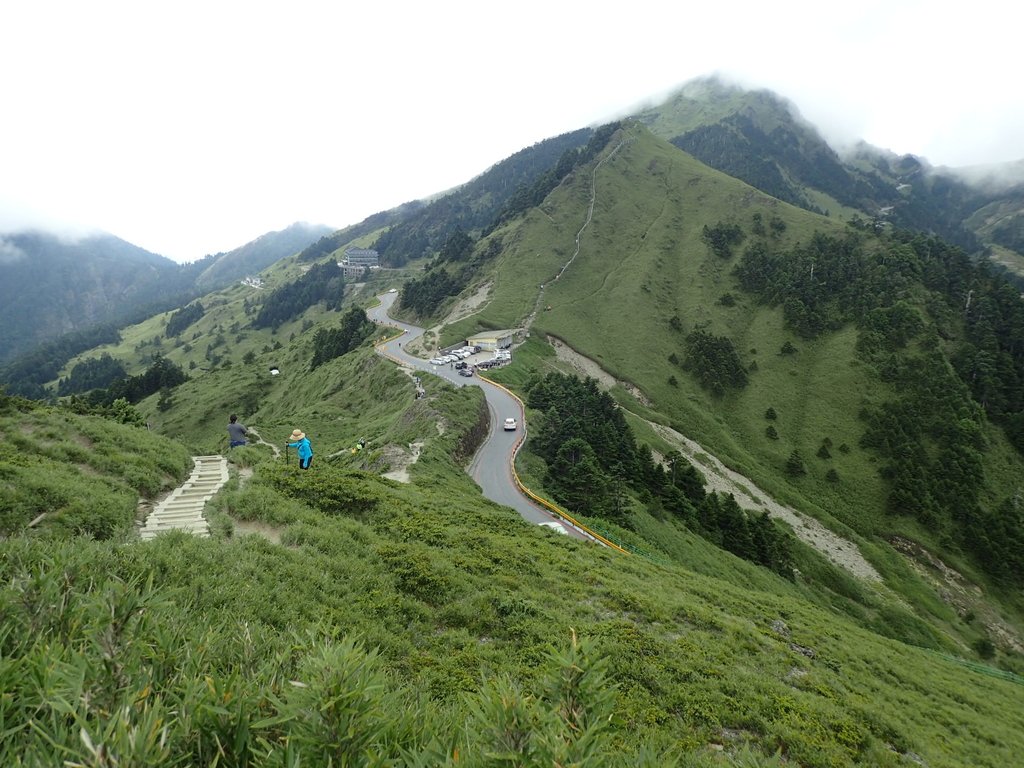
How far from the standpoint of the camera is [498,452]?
45188 millimetres

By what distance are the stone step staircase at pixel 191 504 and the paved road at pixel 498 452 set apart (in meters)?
17.7

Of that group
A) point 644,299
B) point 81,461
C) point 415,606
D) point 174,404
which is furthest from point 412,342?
point 415,606

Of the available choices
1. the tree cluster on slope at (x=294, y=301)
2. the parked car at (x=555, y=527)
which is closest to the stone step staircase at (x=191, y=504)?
the parked car at (x=555, y=527)

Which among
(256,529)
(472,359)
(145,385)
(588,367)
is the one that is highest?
(256,529)

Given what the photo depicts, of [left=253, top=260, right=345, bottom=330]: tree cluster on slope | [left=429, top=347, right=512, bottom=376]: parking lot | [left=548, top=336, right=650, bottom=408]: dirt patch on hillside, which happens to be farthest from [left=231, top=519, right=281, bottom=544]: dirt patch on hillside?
[left=253, top=260, right=345, bottom=330]: tree cluster on slope

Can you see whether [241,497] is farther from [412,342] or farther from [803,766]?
[412,342]

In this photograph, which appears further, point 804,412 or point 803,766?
point 804,412

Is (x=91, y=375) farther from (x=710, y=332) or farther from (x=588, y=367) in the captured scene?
(x=710, y=332)

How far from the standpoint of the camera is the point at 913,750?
11.0 meters

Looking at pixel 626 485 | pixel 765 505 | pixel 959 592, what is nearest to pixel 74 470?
pixel 626 485

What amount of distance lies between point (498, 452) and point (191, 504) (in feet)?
105

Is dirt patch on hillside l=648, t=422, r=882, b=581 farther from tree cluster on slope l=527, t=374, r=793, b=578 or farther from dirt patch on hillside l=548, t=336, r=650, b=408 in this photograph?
dirt patch on hillside l=548, t=336, r=650, b=408

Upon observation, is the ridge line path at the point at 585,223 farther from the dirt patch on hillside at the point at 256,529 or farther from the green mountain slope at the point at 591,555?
the dirt patch on hillside at the point at 256,529

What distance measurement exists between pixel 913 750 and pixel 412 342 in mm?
84687
